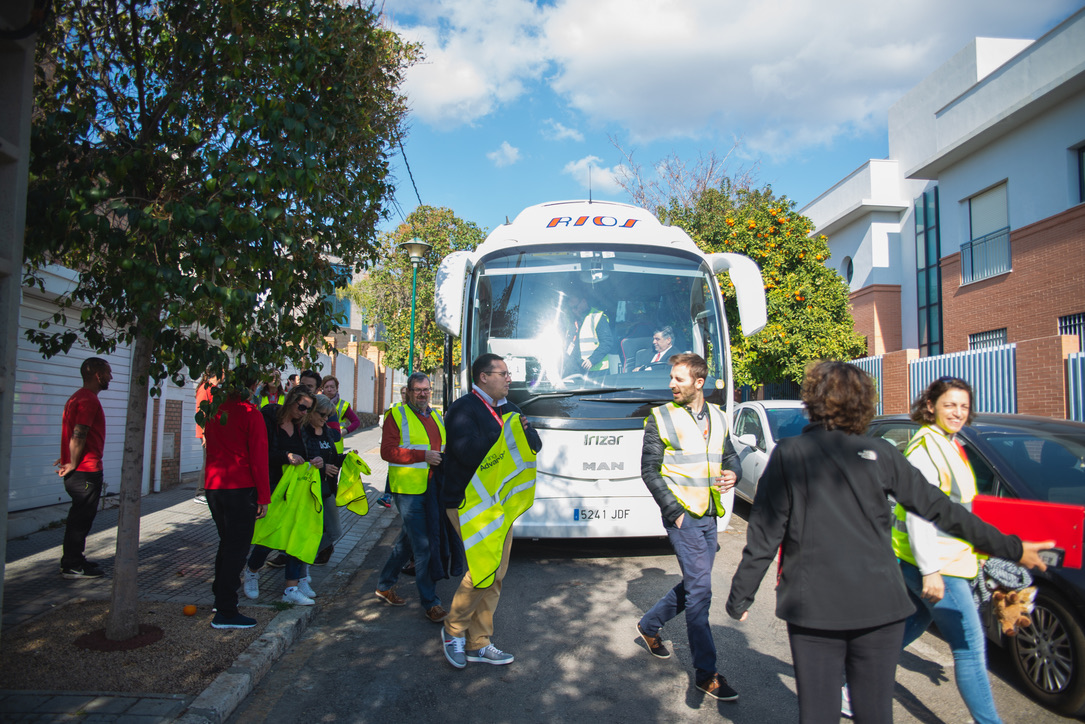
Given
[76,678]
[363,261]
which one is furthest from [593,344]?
[76,678]

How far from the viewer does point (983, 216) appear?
16.8m

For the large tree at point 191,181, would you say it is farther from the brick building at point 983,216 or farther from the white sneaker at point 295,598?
the brick building at point 983,216

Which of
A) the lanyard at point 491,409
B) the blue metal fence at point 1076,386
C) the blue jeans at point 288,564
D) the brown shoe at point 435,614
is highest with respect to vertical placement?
the blue metal fence at point 1076,386

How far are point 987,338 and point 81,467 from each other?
1770 cm

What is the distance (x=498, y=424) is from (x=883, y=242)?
2129 cm

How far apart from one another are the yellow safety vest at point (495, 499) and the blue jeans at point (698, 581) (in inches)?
37.9

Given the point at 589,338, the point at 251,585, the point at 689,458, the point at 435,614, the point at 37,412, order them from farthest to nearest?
1. the point at 37,412
2. the point at 589,338
3. the point at 251,585
4. the point at 435,614
5. the point at 689,458

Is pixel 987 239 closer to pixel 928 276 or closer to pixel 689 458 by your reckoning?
pixel 928 276

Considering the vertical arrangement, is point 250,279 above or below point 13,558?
above

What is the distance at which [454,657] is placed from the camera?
418 centimetres

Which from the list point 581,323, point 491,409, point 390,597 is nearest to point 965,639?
point 491,409

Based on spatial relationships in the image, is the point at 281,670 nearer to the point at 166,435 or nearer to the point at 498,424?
the point at 498,424

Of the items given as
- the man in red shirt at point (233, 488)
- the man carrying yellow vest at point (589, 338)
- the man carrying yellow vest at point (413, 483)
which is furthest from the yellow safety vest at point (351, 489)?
the man carrying yellow vest at point (589, 338)

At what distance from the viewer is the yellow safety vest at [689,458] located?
3906 millimetres
